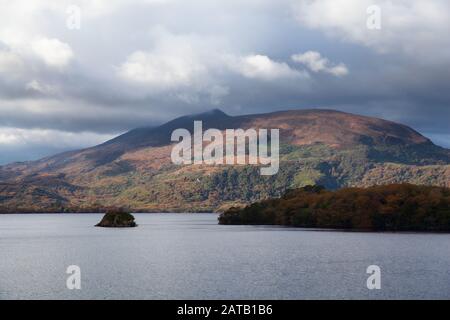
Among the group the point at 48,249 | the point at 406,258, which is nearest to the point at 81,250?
the point at 48,249

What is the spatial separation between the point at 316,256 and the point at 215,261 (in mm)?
25736

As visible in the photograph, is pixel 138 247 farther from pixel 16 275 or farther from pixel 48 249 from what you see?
pixel 16 275

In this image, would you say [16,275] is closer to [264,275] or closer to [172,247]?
[264,275]
